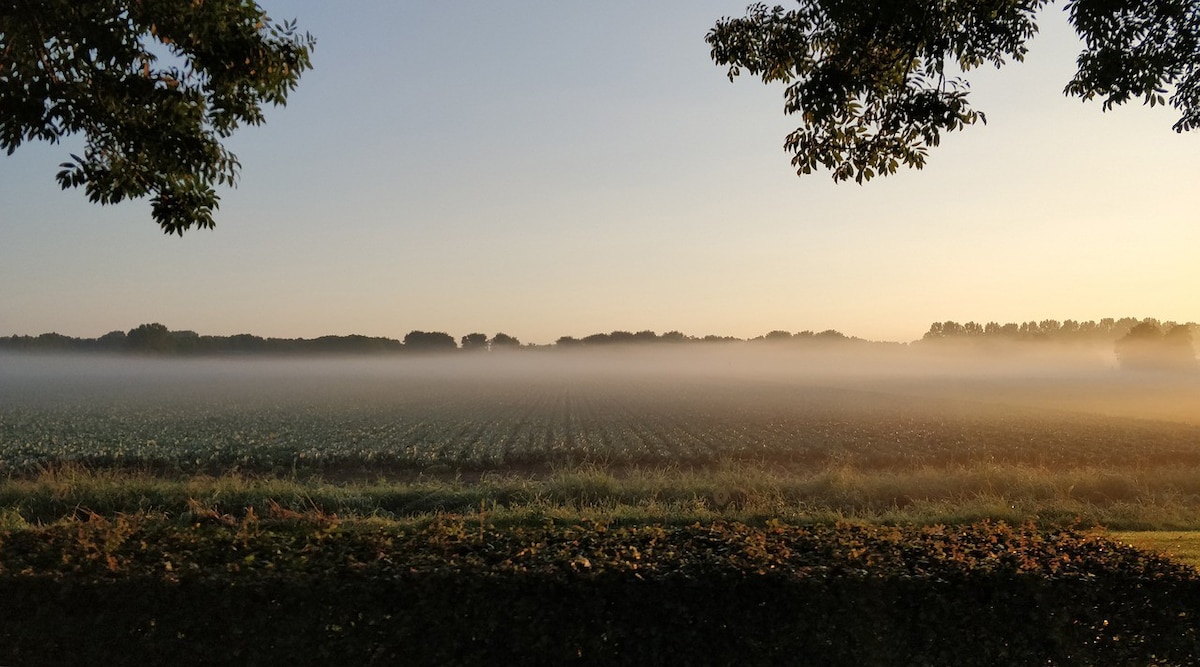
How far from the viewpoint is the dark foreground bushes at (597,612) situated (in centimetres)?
489

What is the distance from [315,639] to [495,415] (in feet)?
159

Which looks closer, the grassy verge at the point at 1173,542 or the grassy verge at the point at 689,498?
the grassy verge at the point at 1173,542

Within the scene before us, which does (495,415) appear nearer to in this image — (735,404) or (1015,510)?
(735,404)

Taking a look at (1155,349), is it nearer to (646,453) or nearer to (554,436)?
(554,436)

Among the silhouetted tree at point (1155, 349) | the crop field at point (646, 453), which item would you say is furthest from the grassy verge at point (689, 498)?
the silhouetted tree at point (1155, 349)

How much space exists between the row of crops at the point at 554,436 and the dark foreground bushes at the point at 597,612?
78.3ft

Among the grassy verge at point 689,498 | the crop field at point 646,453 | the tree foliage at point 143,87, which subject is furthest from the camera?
the crop field at point 646,453

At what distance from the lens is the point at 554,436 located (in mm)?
38906

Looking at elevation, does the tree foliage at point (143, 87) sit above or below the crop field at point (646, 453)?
above

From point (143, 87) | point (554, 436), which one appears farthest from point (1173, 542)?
point (554, 436)

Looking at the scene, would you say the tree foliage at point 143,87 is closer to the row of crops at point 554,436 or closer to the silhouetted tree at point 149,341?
the row of crops at point 554,436

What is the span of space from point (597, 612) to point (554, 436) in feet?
112

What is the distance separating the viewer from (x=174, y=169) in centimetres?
949

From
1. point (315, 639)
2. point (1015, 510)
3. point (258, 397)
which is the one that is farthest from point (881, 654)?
point (258, 397)
